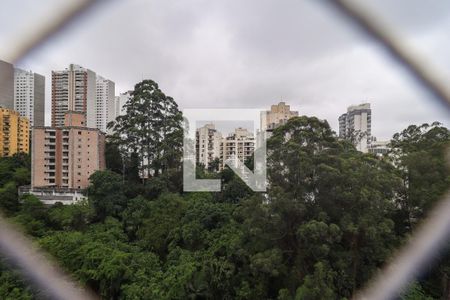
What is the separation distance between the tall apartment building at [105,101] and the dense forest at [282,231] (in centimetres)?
1124

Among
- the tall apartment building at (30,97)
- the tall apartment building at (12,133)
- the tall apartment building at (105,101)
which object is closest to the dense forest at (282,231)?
the tall apartment building at (12,133)

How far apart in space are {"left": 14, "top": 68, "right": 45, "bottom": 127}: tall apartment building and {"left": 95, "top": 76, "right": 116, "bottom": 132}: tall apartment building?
306 centimetres

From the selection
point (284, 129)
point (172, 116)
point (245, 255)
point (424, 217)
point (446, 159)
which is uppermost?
point (172, 116)

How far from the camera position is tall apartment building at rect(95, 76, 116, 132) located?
59.2 feet

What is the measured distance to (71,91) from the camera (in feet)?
51.4

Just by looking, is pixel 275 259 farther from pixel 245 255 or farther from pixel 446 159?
pixel 446 159

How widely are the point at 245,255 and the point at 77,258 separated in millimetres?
2963

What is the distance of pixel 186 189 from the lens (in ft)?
28.1

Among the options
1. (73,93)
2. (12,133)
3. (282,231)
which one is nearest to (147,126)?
(282,231)

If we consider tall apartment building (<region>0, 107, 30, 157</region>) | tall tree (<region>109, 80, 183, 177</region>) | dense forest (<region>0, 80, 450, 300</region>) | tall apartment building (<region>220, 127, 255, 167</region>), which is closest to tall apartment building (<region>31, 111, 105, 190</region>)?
tall tree (<region>109, 80, 183, 177</region>)

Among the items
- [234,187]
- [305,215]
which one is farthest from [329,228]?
[234,187]

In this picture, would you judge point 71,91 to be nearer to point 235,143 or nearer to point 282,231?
point 235,143

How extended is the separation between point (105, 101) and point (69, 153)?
8437mm

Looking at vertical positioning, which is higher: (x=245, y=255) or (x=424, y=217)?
(x=424, y=217)
